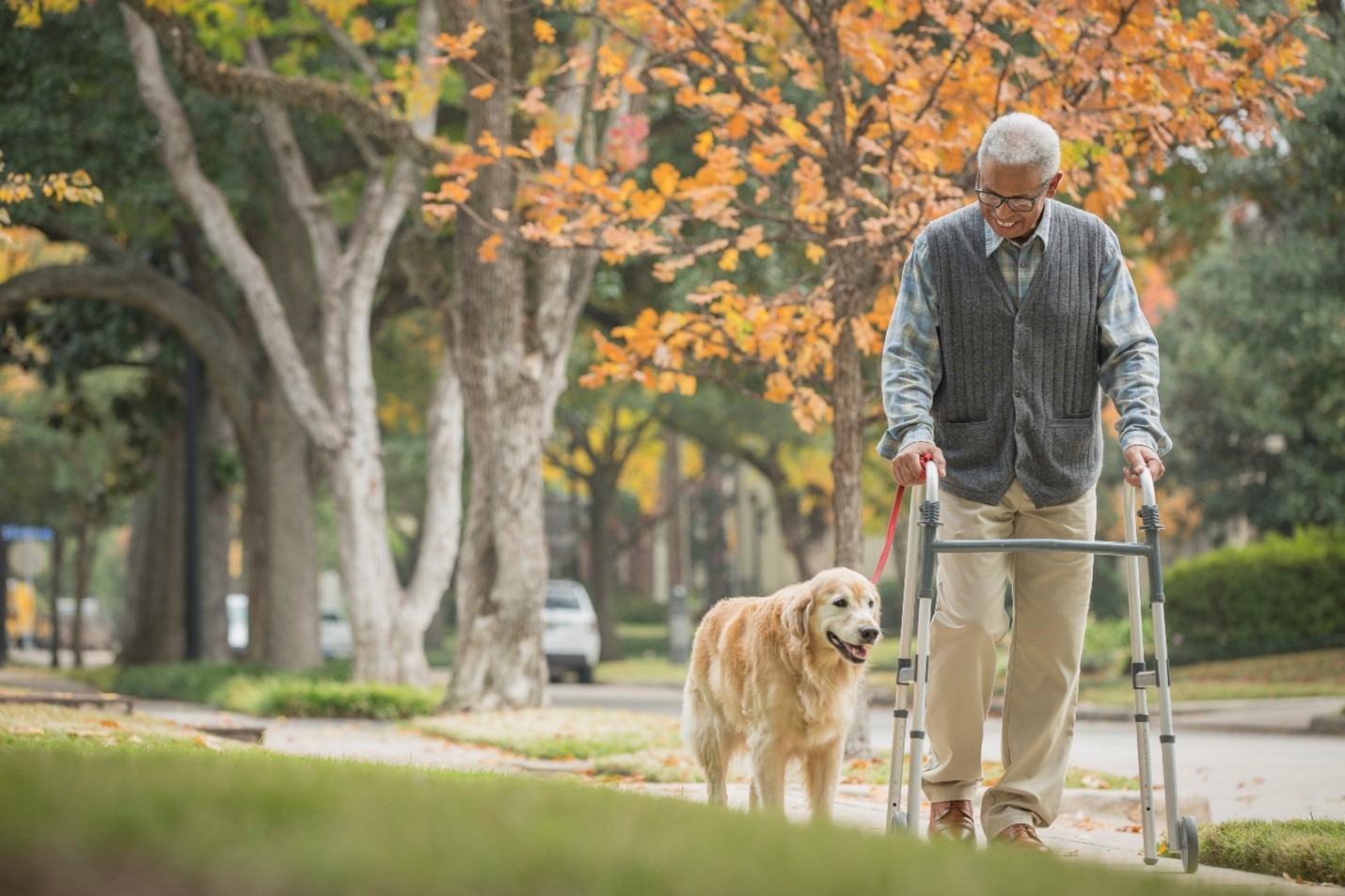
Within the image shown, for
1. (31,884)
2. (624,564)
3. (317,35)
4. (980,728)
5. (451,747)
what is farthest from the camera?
(624,564)

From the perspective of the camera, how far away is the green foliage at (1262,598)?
21.9 meters

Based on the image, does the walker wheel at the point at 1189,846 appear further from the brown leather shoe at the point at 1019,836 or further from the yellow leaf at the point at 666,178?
the yellow leaf at the point at 666,178

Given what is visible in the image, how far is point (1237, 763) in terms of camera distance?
11547 millimetres

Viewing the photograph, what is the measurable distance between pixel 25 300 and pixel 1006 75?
13.2 m

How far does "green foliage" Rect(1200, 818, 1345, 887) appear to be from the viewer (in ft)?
17.3

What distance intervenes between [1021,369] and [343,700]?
11.7m

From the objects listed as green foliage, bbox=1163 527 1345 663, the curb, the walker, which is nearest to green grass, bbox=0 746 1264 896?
the walker

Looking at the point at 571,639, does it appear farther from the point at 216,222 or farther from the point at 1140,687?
the point at 1140,687

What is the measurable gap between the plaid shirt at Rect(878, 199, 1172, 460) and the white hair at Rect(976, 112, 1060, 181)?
0.28m

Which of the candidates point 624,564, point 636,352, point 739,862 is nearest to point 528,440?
point 636,352

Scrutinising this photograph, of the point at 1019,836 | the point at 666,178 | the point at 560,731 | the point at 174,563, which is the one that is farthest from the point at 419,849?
the point at 174,563

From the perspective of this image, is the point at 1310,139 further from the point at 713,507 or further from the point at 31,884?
the point at 713,507

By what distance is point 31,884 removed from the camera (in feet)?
8.36

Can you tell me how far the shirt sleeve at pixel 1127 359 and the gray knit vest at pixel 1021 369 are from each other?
5 cm
